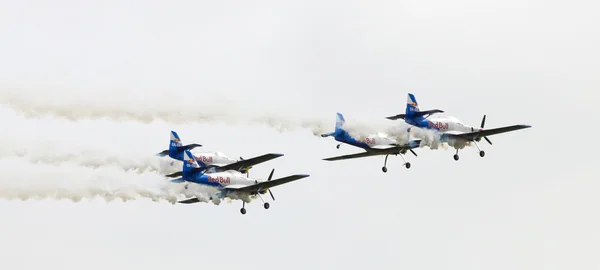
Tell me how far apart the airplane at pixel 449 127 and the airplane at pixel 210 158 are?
30.4ft

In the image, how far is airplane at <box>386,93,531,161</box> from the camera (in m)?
81.9

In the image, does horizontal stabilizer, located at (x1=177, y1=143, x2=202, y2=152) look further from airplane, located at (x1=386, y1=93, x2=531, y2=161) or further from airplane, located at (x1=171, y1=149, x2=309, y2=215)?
airplane, located at (x1=386, y1=93, x2=531, y2=161)

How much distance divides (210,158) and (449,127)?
16663 mm

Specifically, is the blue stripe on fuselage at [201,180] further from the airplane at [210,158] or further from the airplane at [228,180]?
the airplane at [210,158]

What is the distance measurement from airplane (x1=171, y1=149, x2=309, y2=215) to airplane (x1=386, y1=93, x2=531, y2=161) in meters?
7.92

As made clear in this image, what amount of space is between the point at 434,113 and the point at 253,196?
1277 centimetres

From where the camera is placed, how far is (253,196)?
269 feet

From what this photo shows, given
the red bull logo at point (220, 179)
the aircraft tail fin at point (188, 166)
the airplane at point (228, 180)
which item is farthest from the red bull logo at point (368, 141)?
the aircraft tail fin at point (188, 166)

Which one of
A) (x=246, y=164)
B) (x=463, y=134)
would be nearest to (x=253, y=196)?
(x=246, y=164)

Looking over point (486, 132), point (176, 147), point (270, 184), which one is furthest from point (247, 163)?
point (486, 132)

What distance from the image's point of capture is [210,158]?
87.8 meters

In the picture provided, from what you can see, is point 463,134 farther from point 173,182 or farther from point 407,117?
point 173,182

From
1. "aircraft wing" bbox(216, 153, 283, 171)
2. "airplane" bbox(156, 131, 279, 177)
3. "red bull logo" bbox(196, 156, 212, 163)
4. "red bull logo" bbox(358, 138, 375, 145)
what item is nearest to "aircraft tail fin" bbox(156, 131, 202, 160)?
"airplane" bbox(156, 131, 279, 177)

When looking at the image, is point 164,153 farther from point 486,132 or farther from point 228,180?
point 486,132
